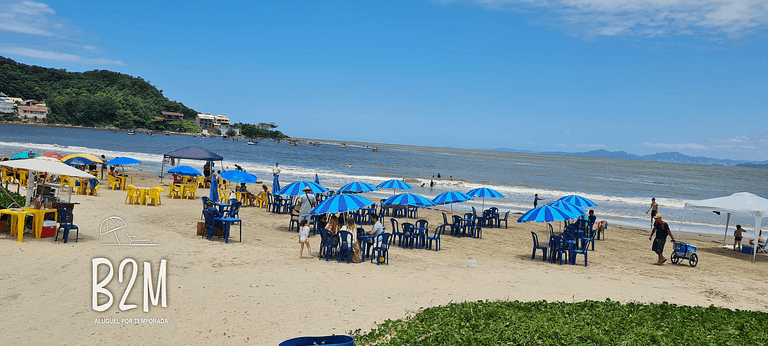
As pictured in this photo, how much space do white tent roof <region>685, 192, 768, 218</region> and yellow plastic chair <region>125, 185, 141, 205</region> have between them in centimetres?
1909

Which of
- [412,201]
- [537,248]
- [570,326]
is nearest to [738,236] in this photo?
[537,248]

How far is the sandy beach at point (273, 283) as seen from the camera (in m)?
5.77

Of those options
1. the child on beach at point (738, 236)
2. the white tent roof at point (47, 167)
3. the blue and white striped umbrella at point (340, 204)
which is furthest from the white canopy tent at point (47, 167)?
the child on beach at point (738, 236)

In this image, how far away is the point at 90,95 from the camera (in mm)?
146250

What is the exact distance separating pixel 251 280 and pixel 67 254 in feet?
12.8

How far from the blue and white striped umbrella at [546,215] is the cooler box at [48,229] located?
10.9 meters

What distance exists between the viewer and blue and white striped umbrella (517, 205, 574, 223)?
1189cm

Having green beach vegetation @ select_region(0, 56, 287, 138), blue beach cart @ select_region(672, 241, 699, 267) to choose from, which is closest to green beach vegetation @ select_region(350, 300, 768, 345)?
blue beach cart @ select_region(672, 241, 699, 267)

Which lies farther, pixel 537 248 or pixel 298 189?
pixel 298 189

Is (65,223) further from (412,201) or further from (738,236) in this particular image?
(738,236)

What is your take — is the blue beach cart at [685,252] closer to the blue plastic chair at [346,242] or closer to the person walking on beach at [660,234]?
the person walking on beach at [660,234]

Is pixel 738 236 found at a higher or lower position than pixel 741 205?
lower

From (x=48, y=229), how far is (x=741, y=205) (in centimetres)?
1867

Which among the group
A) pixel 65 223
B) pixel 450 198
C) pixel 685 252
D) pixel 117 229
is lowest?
pixel 117 229
